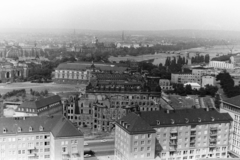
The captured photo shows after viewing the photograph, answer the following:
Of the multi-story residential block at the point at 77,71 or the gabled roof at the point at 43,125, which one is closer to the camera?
the gabled roof at the point at 43,125

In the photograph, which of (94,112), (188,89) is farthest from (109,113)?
(188,89)

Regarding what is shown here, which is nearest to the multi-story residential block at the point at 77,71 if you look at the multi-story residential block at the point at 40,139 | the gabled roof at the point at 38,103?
the gabled roof at the point at 38,103

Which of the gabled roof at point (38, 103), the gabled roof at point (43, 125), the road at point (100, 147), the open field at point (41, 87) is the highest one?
the gabled roof at point (43, 125)

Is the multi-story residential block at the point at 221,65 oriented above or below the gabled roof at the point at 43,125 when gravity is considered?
below

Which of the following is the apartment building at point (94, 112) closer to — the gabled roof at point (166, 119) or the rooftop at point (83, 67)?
the gabled roof at point (166, 119)

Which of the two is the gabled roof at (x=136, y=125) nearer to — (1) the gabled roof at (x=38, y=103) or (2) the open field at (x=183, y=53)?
(1) the gabled roof at (x=38, y=103)

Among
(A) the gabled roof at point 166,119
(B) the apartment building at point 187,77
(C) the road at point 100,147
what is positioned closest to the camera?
(A) the gabled roof at point 166,119

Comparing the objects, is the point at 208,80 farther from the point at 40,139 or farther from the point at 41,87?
the point at 40,139

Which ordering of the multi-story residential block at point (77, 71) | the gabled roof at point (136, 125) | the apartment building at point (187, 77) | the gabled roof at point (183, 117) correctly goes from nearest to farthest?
the gabled roof at point (136, 125) → the gabled roof at point (183, 117) → the apartment building at point (187, 77) → the multi-story residential block at point (77, 71)
